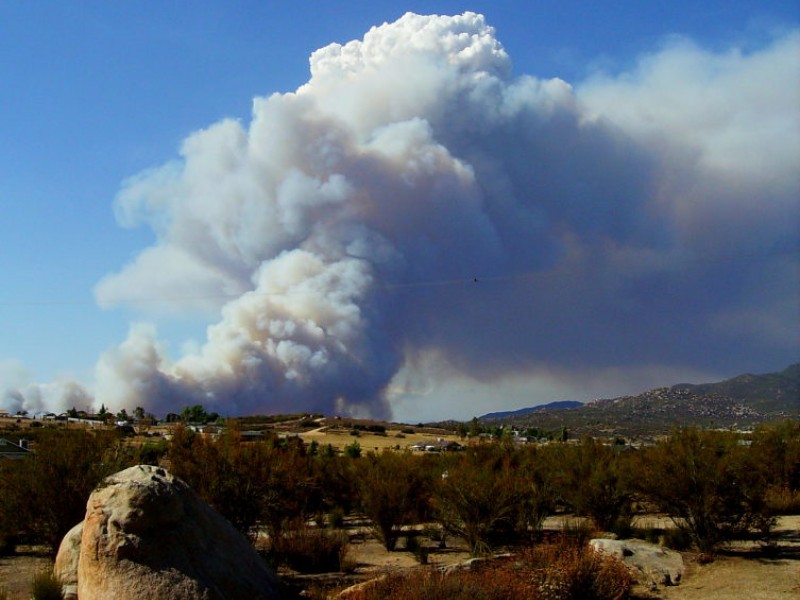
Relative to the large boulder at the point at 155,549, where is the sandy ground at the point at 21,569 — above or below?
below

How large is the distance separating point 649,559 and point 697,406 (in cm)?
13621

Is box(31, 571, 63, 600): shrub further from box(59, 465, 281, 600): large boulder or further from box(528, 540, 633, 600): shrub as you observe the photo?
box(528, 540, 633, 600): shrub

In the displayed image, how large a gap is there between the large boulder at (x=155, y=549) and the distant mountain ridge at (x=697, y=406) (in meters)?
106

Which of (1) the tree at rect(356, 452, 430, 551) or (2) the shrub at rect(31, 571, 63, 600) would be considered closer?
(2) the shrub at rect(31, 571, 63, 600)

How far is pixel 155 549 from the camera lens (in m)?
10.5

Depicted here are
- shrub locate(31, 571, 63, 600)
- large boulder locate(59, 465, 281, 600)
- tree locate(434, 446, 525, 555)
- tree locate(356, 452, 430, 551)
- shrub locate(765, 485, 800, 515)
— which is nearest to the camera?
large boulder locate(59, 465, 281, 600)

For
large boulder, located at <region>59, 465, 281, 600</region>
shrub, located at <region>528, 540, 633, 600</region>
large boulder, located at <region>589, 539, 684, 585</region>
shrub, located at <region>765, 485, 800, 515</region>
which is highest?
large boulder, located at <region>59, 465, 281, 600</region>

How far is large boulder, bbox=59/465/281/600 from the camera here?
1012 centimetres

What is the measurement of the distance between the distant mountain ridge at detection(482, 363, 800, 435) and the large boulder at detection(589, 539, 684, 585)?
98.3m

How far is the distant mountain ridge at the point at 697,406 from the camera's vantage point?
406ft

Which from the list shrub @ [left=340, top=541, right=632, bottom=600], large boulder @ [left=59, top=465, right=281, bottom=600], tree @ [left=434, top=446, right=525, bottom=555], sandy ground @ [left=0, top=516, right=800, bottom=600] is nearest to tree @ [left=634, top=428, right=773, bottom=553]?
sandy ground @ [left=0, top=516, right=800, bottom=600]

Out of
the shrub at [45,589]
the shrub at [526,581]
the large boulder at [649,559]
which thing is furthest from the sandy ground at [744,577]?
the shrub at [45,589]

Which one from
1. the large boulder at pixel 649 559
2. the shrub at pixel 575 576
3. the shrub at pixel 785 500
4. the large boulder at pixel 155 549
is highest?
the large boulder at pixel 155 549

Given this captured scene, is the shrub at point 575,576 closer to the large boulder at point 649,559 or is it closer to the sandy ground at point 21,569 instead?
the large boulder at point 649,559
